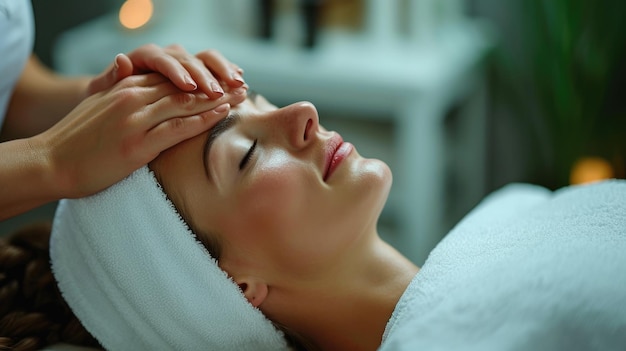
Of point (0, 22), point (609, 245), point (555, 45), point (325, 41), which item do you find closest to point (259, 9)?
point (325, 41)

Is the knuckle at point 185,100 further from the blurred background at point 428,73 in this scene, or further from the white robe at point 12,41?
the blurred background at point 428,73

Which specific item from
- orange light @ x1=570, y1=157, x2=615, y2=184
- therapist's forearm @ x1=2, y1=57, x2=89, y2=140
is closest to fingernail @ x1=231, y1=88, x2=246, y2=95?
therapist's forearm @ x1=2, y1=57, x2=89, y2=140

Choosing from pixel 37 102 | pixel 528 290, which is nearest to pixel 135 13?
pixel 37 102

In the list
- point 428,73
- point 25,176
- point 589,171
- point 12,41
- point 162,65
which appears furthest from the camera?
point 589,171

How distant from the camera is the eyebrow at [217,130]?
1098 millimetres

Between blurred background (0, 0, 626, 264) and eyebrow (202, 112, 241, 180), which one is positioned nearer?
eyebrow (202, 112, 241, 180)

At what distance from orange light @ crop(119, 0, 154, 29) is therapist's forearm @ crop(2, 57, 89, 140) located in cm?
96

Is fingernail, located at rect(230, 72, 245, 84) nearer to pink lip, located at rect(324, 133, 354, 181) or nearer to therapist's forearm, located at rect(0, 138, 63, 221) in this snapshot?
pink lip, located at rect(324, 133, 354, 181)

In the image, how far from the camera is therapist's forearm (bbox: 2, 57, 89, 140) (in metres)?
1.43

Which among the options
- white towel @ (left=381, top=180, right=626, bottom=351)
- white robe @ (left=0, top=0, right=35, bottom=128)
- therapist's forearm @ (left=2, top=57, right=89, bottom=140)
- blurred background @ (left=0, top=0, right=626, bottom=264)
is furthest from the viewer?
blurred background @ (left=0, top=0, right=626, bottom=264)

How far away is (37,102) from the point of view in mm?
1475

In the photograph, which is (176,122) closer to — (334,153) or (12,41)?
(334,153)

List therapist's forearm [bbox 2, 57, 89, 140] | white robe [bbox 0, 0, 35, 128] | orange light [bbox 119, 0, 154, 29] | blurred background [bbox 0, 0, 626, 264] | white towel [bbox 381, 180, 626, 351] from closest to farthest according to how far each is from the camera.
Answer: white towel [bbox 381, 180, 626, 351]
white robe [bbox 0, 0, 35, 128]
therapist's forearm [bbox 2, 57, 89, 140]
blurred background [bbox 0, 0, 626, 264]
orange light [bbox 119, 0, 154, 29]

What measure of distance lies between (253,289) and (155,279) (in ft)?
0.44
